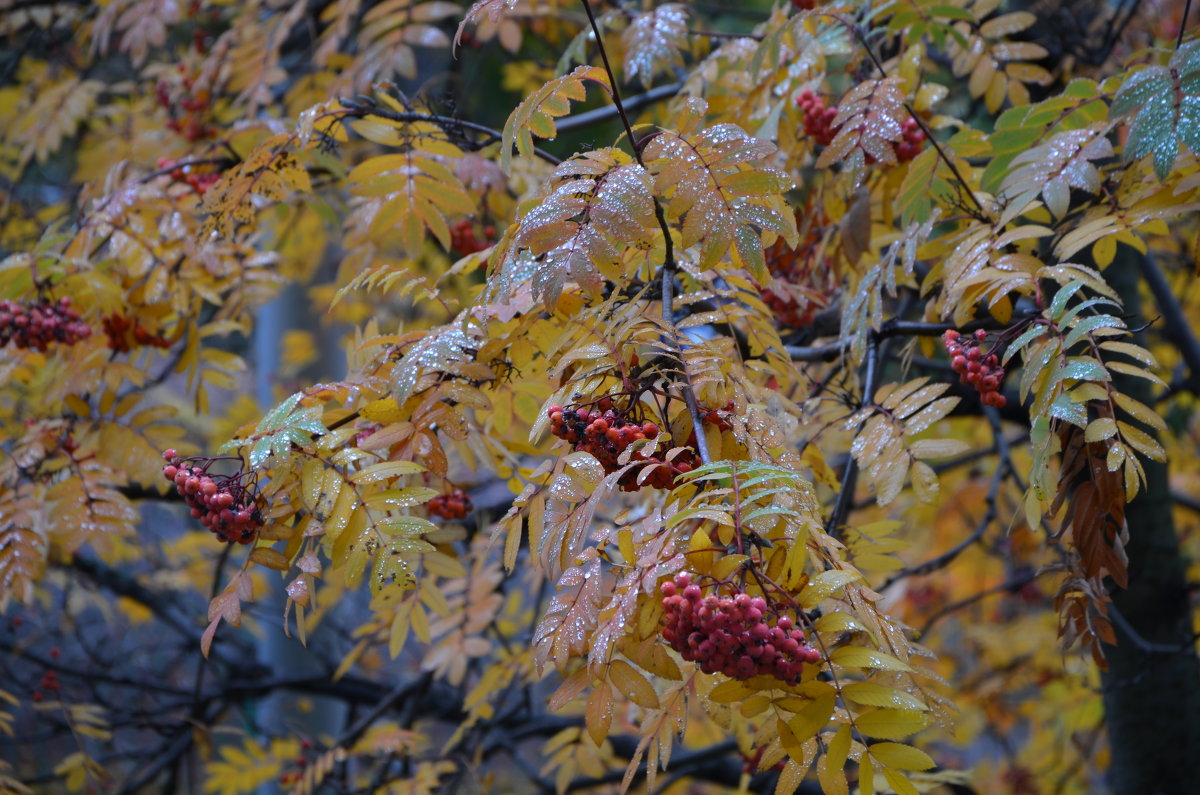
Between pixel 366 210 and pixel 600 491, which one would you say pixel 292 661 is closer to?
pixel 366 210

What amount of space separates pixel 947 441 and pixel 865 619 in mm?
651

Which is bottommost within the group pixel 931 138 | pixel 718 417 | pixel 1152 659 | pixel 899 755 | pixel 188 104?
pixel 1152 659

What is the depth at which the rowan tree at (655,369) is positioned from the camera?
1.39 m

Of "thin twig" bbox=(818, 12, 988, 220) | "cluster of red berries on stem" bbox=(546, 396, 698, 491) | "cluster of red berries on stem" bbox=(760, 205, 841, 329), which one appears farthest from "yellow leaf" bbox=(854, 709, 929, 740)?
"cluster of red berries on stem" bbox=(760, 205, 841, 329)

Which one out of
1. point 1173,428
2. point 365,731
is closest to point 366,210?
point 365,731

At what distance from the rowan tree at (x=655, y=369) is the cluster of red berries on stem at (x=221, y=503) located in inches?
0.7

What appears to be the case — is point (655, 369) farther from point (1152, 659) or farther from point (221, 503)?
point (1152, 659)

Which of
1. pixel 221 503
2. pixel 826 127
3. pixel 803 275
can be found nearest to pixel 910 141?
pixel 826 127

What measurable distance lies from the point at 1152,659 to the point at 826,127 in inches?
75.6

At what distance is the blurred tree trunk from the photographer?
2.84 metres

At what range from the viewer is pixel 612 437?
55.1 inches

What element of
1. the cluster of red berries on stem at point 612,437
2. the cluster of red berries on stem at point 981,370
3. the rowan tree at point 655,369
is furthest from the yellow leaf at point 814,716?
the cluster of red berries on stem at point 981,370

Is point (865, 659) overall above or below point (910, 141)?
below

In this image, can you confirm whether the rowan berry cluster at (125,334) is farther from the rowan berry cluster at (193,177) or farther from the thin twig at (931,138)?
the thin twig at (931,138)
